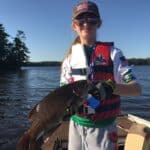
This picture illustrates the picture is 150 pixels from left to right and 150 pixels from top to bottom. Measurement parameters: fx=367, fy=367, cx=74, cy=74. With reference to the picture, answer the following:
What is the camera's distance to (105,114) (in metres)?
3.55

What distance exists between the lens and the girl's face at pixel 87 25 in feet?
12.3

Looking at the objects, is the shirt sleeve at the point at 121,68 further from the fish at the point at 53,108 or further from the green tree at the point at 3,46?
the green tree at the point at 3,46

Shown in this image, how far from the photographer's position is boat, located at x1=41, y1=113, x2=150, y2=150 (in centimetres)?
521

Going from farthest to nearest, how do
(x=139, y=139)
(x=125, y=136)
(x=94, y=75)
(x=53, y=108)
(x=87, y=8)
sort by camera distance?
1. (x=125, y=136)
2. (x=139, y=139)
3. (x=87, y=8)
4. (x=94, y=75)
5. (x=53, y=108)

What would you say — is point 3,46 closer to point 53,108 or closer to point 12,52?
point 12,52

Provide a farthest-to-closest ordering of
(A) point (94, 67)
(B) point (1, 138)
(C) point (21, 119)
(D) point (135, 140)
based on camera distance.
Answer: (C) point (21, 119) < (B) point (1, 138) < (D) point (135, 140) < (A) point (94, 67)

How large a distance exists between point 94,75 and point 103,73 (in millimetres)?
95

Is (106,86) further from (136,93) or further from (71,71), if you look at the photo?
(71,71)

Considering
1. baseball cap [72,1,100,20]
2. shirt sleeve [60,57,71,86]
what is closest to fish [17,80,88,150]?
shirt sleeve [60,57,71,86]

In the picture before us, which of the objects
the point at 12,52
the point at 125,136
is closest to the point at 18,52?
the point at 12,52

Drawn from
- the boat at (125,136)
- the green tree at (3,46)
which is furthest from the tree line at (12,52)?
the boat at (125,136)

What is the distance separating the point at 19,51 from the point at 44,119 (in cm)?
9562

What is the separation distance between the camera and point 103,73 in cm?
362

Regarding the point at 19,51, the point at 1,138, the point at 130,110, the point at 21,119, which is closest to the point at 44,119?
the point at 1,138
